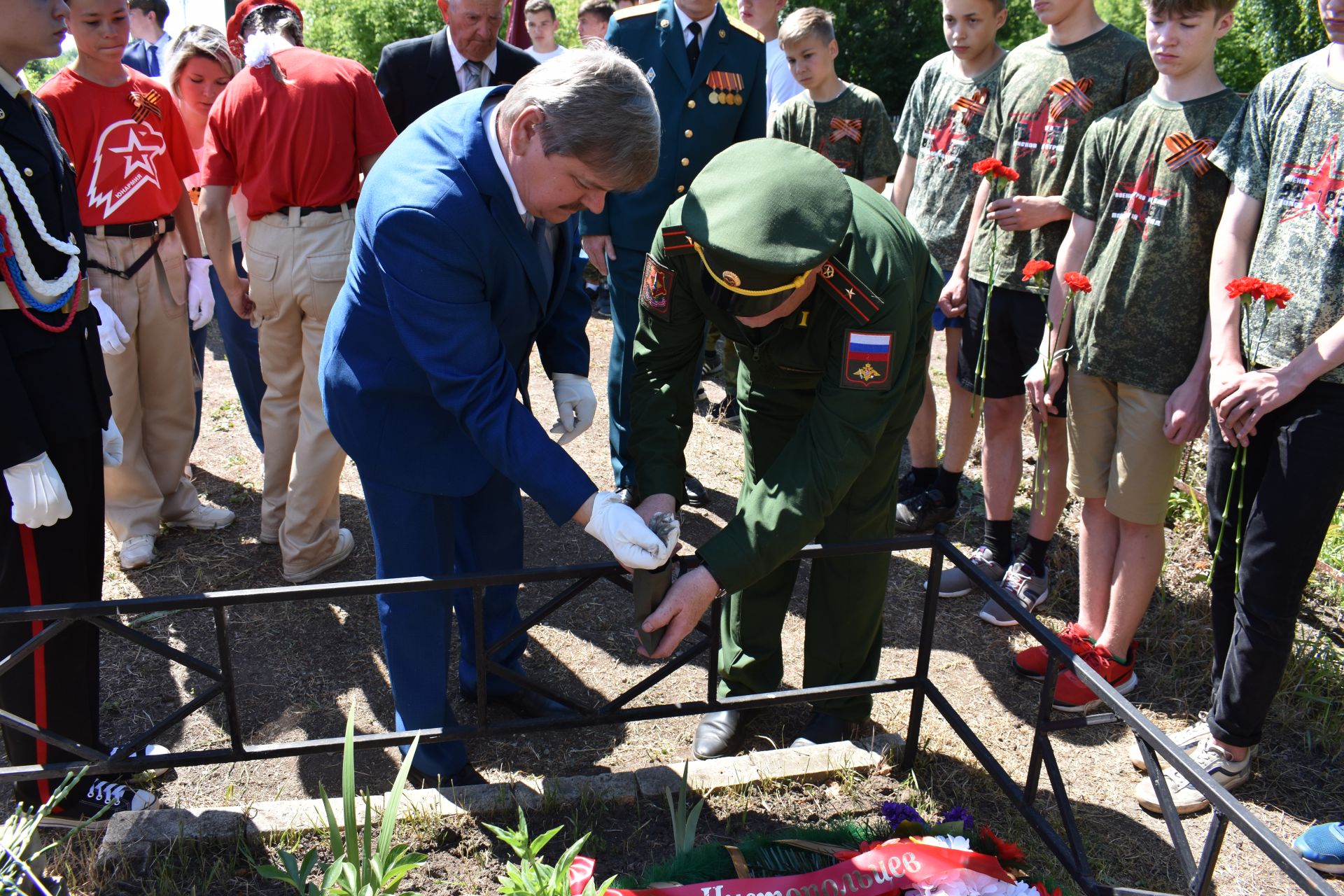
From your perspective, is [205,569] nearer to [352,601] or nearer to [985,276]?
[352,601]

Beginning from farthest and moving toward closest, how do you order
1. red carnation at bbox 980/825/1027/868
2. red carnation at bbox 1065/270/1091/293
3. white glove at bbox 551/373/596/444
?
red carnation at bbox 1065/270/1091/293 → white glove at bbox 551/373/596/444 → red carnation at bbox 980/825/1027/868

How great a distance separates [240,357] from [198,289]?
46 cm

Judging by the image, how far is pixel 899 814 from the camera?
248 cm

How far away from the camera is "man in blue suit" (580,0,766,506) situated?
430 cm

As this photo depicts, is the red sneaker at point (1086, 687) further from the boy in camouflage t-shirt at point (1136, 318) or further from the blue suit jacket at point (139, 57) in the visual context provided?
the blue suit jacket at point (139, 57)

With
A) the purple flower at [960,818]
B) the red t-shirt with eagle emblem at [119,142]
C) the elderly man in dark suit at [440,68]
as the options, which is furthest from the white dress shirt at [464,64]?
the purple flower at [960,818]

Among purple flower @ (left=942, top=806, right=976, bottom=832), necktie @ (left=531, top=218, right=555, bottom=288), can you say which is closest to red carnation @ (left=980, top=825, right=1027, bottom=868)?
purple flower @ (left=942, top=806, right=976, bottom=832)

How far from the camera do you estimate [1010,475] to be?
4.11m

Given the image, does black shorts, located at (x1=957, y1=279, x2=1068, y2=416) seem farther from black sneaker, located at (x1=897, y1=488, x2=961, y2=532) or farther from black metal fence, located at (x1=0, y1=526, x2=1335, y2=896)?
black metal fence, located at (x1=0, y1=526, x2=1335, y2=896)

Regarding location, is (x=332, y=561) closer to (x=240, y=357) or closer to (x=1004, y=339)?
(x=240, y=357)

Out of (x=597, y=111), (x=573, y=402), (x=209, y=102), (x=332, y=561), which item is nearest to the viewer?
(x=597, y=111)

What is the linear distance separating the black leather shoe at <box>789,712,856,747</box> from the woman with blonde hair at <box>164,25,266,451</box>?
2919mm

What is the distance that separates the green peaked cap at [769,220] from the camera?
7.22ft

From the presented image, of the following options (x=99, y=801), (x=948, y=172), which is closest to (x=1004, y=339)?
(x=948, y=172)
